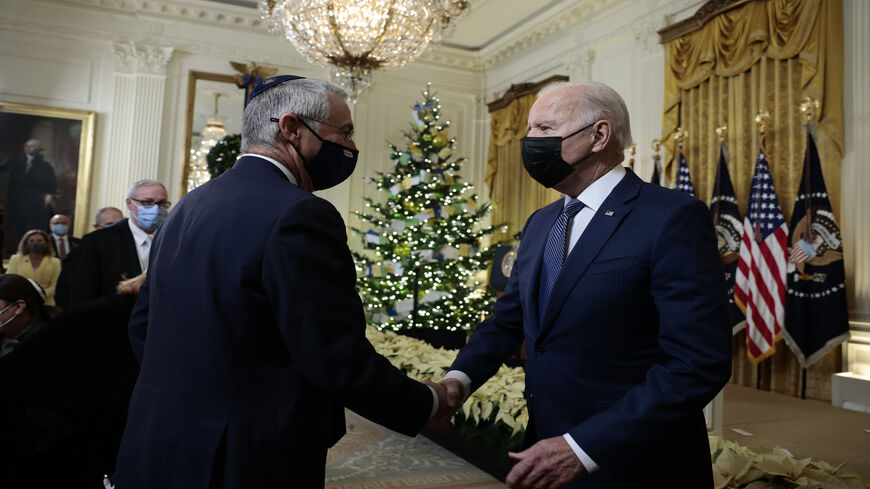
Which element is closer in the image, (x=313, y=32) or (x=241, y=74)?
(x=313, y=32)

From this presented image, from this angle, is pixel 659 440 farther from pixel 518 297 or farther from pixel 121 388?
pixel 121 388

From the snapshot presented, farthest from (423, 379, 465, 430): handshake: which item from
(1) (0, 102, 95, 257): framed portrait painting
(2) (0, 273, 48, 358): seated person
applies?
(1) (0, 102, 95, 257): framed portrait painting

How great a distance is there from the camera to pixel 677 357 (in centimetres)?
135

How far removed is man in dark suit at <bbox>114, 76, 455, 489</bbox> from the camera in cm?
128

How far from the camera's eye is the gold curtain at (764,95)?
17.8ft

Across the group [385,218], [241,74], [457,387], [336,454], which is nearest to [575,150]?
[457,387]

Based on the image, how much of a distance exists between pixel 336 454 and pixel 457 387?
7.80 feet

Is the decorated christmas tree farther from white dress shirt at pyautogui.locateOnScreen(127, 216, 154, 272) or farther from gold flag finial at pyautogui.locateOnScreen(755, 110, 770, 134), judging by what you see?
white dress shirt at pyautogui.locateOnScreen(127, 216, 154, 272)

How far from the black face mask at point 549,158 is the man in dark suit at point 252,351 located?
642 millimetres

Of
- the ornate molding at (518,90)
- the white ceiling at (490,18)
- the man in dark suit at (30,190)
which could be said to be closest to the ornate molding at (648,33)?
the white ceiling at (490,18)

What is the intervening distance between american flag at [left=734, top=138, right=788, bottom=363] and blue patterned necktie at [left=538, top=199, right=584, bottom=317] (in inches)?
178

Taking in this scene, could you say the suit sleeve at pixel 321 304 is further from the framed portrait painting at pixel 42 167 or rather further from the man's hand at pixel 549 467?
the framed portrait painting at pixel 42 167

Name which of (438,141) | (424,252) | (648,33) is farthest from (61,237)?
(648,33)

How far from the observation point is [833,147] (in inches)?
214
